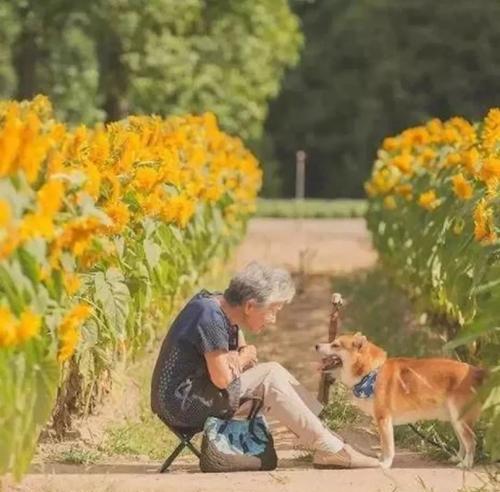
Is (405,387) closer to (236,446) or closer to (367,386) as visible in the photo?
(367,386)

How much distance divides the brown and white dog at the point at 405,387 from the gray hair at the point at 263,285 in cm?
43

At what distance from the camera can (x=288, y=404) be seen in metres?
6.93

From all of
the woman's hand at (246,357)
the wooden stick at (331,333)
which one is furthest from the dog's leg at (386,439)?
the wooden stick at (331,333)

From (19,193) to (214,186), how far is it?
21.9 ft

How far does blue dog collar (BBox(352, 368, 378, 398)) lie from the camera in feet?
22.7

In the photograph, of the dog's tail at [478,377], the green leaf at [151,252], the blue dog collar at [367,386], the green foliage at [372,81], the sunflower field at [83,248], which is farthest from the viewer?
the green foliage at [372,81]

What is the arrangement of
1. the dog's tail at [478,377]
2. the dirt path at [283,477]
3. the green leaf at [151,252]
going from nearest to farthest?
the dirt path at [283,477]
the dog's tail at [478,377]
the green leaf at [151,252]

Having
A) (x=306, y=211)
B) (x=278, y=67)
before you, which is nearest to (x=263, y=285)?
(x=306, y=211)

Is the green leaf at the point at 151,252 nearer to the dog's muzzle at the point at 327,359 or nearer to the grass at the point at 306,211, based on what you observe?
the dog's muzzle at the point at 327,359

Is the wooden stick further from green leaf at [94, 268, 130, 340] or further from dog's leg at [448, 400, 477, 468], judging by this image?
dog's leg at [448, 400, 477, 468]

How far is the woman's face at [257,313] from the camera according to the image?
672cm

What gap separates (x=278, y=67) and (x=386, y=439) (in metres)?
26.1

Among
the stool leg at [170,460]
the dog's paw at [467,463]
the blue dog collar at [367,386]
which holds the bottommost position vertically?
the stool leg at [170,460]

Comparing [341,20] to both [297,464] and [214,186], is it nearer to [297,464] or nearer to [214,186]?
[214,186]
